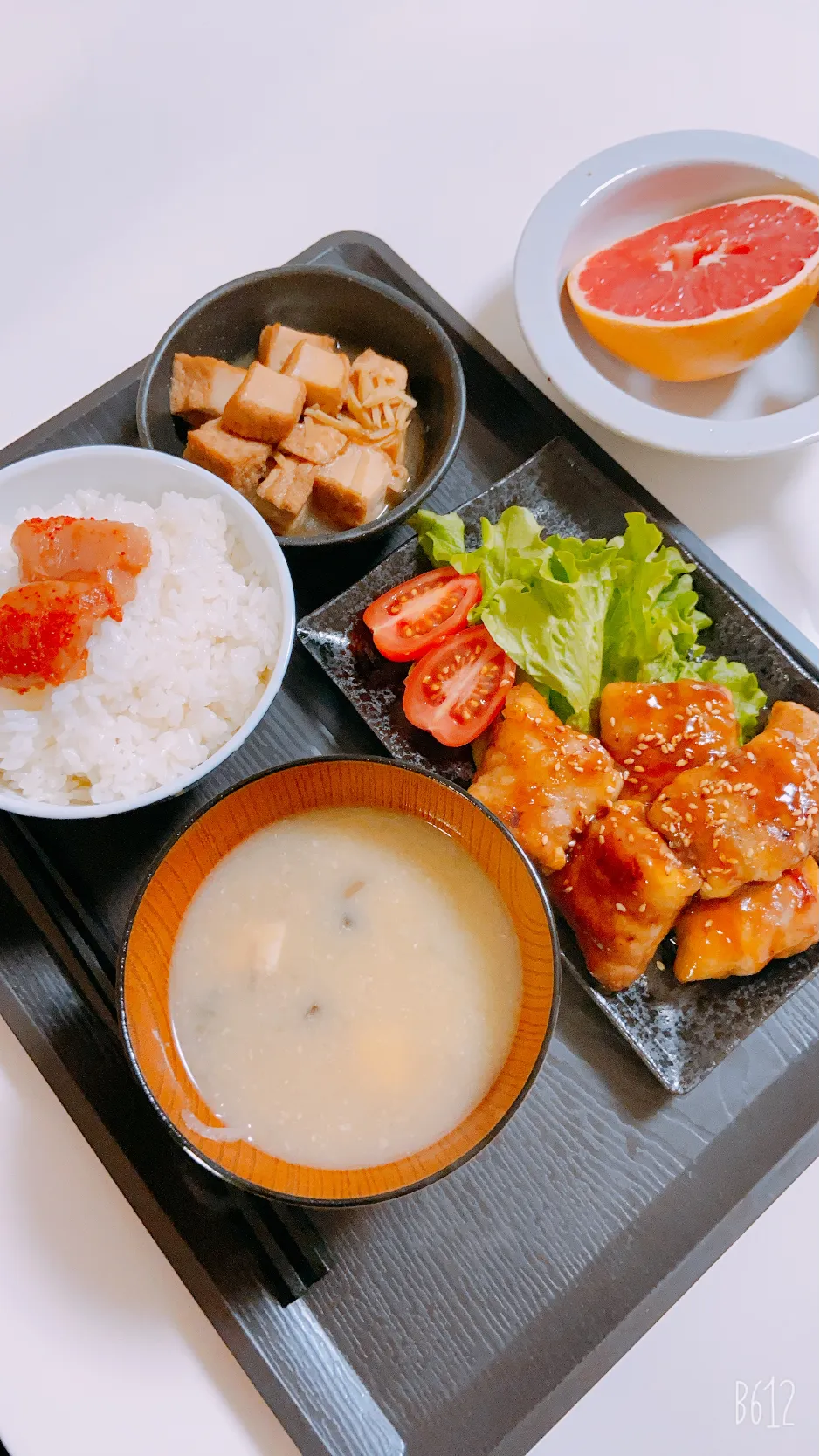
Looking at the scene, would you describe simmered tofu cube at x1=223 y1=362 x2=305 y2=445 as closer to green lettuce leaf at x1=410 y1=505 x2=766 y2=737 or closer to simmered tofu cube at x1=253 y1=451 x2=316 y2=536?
simmered tofu cube at x1=253 y1=451 x2=316 y2=536

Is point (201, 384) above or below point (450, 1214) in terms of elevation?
above

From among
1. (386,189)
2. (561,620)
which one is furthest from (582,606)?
(386,189)

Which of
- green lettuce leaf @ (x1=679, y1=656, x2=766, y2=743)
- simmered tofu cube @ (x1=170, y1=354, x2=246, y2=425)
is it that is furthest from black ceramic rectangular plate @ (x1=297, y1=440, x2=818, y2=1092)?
simmered tofu cube @ (x1=170, y1=354, x2=246, y2=425)

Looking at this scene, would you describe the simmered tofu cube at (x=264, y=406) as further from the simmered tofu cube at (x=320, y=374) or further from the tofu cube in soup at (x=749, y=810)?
the tofu cube in soup at (x=749, y=810)

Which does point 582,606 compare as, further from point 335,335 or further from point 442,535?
point 335,335

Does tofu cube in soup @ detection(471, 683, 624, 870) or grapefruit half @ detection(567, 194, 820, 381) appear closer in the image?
tofu cube in soup @ detection(471, 683, 624, 870)
